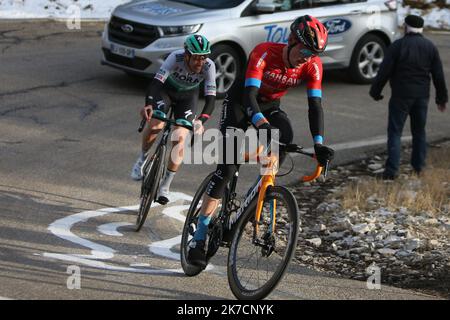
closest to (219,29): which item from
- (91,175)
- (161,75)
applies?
(91,175)

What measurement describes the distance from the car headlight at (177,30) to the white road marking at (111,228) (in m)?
5.78

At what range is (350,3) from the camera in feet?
51.9

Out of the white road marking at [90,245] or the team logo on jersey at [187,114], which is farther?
the team logo on jersey at [187,114]

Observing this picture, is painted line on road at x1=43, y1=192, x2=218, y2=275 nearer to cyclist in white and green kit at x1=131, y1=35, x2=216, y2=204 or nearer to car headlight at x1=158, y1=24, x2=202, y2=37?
cyclist in white and green kit at x1=131, y1=35, x2=216, y2=204

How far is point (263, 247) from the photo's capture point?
667cm

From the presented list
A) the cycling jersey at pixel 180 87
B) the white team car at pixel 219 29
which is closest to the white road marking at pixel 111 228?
the cycling jersey at pixel 180 87

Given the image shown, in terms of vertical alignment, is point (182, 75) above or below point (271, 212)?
above

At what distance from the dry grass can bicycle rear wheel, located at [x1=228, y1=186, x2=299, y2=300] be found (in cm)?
306

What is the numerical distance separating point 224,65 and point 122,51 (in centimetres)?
155

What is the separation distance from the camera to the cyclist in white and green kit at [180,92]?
27.5ft

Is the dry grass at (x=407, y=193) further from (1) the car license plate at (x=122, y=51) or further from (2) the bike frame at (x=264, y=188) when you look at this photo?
(1) the car license plate at (x=122, y=51)

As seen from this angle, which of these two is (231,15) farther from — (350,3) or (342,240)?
(342,240)

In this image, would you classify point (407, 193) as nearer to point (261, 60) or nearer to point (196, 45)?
point (196, 45)
